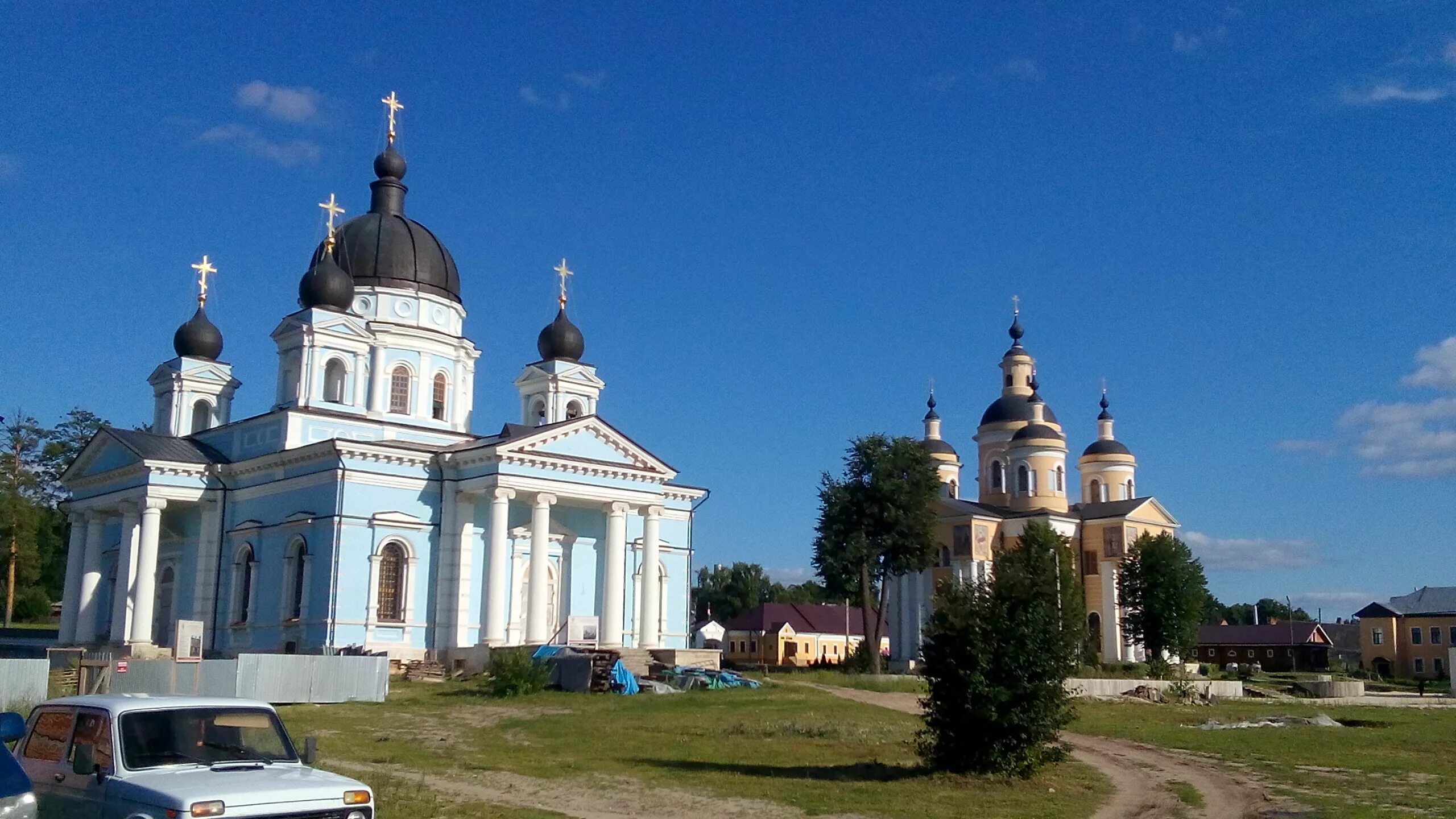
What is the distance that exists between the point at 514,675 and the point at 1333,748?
1682 cm

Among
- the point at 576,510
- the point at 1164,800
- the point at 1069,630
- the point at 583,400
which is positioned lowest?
the point at 1164,800

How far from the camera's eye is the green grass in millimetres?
15500

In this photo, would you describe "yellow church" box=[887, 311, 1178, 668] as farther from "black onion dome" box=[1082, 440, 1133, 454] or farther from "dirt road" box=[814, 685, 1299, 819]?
"dirt road" box=[814, 685, 1299, 819]

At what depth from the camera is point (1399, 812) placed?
14711mm

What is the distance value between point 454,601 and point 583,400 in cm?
985

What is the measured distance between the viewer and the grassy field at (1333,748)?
52.7 feet

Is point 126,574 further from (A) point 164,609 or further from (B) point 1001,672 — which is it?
(B) point 1001,672

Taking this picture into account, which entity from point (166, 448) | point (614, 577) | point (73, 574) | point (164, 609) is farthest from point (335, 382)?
point (73, 574)

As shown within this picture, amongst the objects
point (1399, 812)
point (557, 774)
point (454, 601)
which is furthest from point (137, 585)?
point (1399, 812)

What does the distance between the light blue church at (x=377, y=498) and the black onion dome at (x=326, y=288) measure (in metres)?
0.07

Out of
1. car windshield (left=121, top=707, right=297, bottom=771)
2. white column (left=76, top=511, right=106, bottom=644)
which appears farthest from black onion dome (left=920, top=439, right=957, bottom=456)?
car windshield (left=121, top=707, right=297, bottom=771)

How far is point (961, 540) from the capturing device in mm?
63094

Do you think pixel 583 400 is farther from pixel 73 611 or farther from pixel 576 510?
pixel 73 611

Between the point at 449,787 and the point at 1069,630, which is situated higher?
the point at 1069,630
